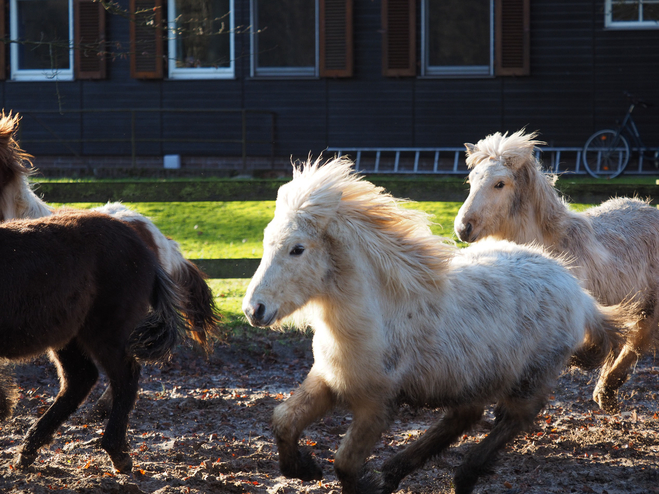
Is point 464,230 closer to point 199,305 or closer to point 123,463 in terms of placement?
point 199,305

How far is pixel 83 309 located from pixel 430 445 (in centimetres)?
200

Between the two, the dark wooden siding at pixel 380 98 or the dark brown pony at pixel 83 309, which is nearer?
the dark brown pony at pixel 83 309

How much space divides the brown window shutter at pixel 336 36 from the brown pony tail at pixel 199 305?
996 centimetres

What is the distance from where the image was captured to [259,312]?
3191 millimetres

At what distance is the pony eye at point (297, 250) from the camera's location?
337 centimetres

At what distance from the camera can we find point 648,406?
5.41m

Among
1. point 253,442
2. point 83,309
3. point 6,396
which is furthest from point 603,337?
point 6,396

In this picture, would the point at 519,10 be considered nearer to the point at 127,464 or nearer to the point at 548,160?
the point at 548,160

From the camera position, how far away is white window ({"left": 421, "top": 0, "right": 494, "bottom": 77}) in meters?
15.0

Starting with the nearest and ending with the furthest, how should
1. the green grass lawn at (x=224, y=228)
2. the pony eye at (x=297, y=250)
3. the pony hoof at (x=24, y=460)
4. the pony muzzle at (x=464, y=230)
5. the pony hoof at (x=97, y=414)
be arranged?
1. the pony eye at (x=297, y=250)
2. the pony hoof at (x=24, y=460)
3. the pony hoof at (x=97, y=414)
4. the pony muzzle at (x=464, y=230)
5. the green grass lawn at (x=224, y=228)

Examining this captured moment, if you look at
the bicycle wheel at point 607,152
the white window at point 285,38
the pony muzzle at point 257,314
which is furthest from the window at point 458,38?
the pony muzzle at point 257,314

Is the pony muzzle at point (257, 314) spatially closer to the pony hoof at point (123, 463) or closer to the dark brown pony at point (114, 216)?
the pony hoof at point (123, 463)

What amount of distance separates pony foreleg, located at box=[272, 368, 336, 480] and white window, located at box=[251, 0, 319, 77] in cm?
1248

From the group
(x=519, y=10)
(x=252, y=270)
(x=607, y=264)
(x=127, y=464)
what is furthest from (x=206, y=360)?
(x=519, y=10)
